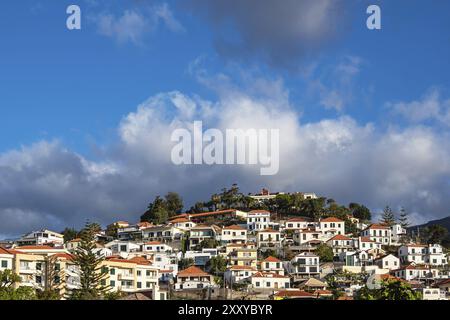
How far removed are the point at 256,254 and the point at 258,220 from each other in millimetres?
12455

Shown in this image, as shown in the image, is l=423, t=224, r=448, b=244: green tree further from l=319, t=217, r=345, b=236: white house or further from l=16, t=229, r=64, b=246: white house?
l=16, t=229, r=64, b=246: white house

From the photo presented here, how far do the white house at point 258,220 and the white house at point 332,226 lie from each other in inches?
251

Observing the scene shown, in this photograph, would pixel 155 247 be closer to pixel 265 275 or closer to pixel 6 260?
pixel 265 275

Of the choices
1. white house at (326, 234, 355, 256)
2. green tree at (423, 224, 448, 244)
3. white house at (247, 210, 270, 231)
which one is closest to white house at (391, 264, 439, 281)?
white house at (326, 234, 355, 256)

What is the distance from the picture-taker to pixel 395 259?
241ft

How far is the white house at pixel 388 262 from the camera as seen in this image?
7262 centimetres

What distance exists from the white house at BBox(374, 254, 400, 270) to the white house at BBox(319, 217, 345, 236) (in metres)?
12.2

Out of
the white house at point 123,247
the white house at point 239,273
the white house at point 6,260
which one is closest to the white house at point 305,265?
the white house at point 239,273

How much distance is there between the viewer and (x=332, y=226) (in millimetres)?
86188

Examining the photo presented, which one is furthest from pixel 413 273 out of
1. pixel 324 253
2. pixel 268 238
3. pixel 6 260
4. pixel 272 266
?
pixel 6 260

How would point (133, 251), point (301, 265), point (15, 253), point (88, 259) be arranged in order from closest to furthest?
point (88, 259)
point (15, 253)
point (301, 265)
point (133, 251)

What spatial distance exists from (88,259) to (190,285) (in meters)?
24.4

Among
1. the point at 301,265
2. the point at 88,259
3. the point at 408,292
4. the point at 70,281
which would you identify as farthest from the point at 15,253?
the point at 301,265
